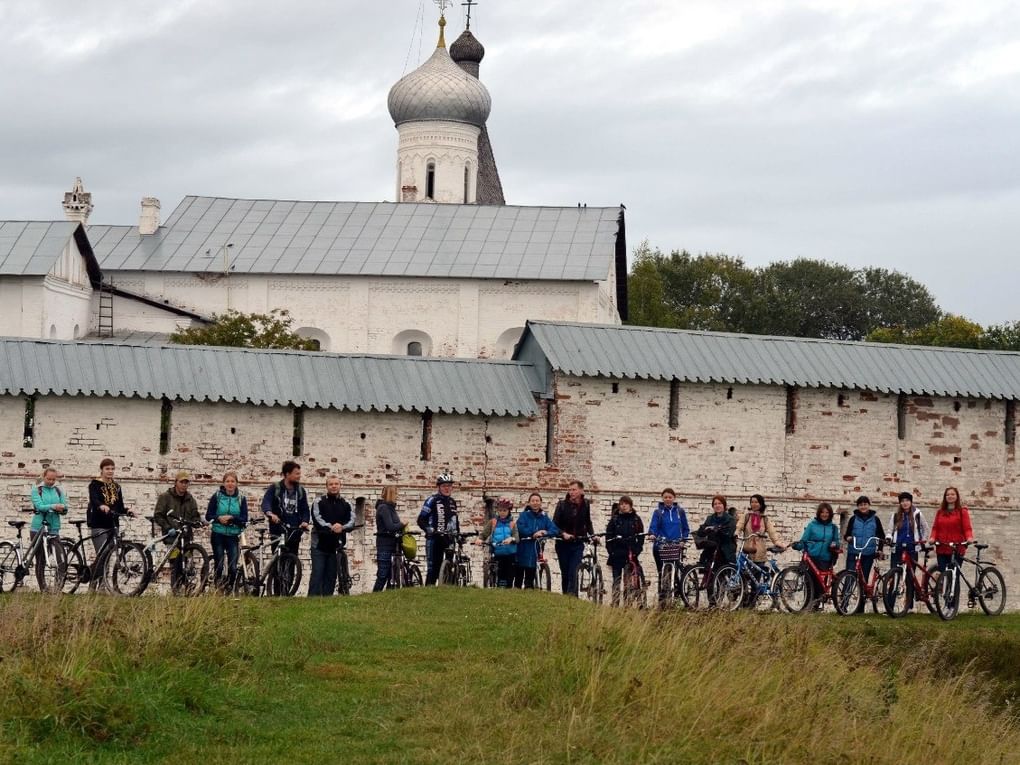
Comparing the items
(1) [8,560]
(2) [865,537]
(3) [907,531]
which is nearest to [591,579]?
(2) [865,537]

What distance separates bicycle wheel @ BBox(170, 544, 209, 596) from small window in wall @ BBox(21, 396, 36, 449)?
665cm

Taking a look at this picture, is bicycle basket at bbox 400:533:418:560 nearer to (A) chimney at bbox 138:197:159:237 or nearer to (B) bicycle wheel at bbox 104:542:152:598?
(B) bicycle wheel at bbox 104:542:152:598

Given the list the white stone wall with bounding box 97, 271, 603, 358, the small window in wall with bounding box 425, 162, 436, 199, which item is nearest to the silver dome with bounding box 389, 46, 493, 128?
the small window in wall with bounding box 425, 162, 436, 199

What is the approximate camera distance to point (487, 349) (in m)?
46.9

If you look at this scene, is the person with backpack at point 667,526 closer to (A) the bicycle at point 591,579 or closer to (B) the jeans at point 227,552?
(A) the bicycle at point 591,579

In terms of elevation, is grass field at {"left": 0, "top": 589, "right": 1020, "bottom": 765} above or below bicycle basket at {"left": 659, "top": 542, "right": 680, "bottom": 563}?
below

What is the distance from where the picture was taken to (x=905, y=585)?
62.7 ft

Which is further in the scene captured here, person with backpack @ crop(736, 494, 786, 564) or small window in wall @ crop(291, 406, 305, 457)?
small window in wall @ crop(291, 406, 305, 457)

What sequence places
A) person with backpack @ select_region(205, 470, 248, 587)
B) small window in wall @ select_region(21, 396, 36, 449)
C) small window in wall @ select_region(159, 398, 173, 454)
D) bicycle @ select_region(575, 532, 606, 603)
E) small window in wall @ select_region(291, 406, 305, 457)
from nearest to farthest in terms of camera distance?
person with backpack @ select_region(205, 470, 248, 587) → bicycle @ select_region(575, 532, 606, 603) → small window in wall @ select_region(21, 396, 36, 449) → small window in wall @ select_region(159, 398, 173, 454) → small window in wall @ select_region(291, 406, 305, 457)

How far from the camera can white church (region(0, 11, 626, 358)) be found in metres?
46.6

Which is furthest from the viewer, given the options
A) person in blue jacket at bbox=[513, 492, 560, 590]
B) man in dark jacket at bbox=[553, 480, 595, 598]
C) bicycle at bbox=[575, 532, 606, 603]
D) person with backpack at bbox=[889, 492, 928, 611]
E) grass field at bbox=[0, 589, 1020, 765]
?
person with backpack at bbox=[889, 492, 928, 611]

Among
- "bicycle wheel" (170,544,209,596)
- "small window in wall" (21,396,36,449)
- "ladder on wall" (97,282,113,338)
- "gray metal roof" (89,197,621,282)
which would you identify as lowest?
"bicycle wheel" (170,544,209,596)

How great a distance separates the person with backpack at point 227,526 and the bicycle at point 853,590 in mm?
6045

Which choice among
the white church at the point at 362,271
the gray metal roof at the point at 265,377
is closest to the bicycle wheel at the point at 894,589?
the gray metal roof at the point at 265,377
